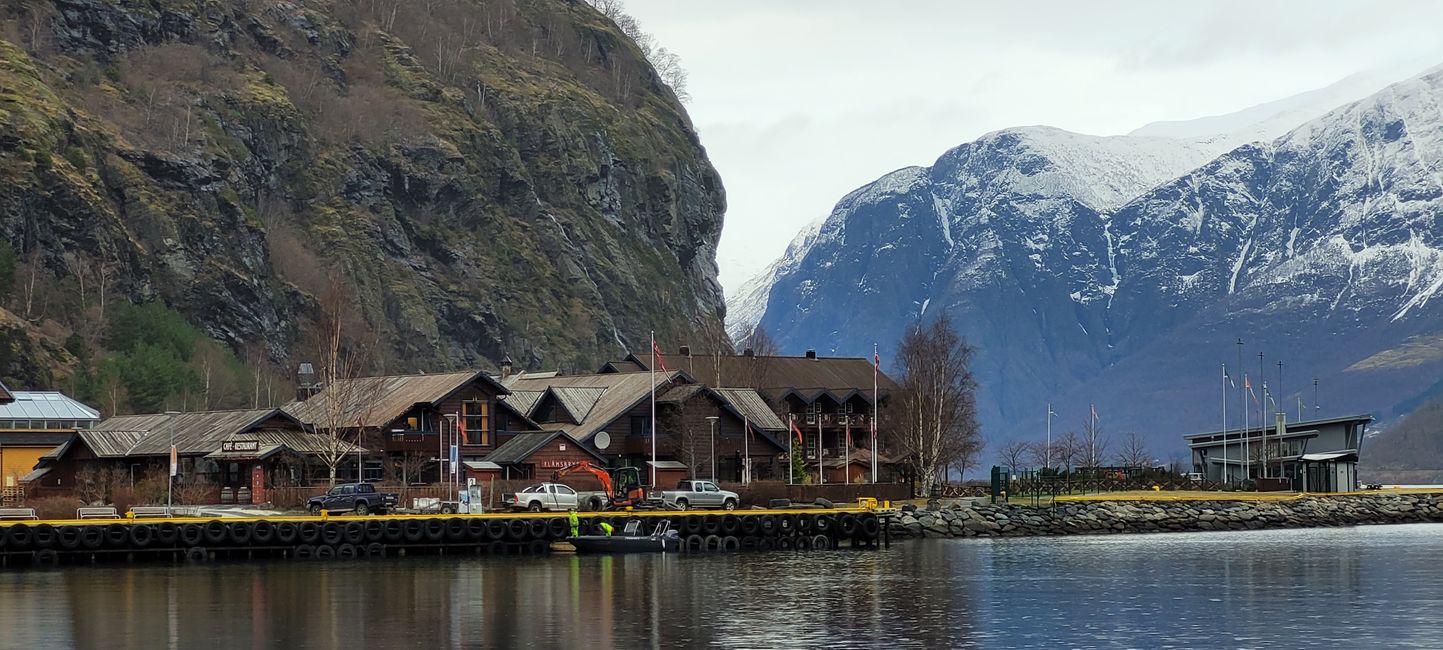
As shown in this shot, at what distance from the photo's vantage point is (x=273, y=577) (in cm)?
8288

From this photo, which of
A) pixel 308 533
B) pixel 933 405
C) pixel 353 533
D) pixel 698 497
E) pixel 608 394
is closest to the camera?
pixel 308 533

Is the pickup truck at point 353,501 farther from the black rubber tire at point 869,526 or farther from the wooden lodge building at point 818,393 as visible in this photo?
the wooden lodge building at point 818,393

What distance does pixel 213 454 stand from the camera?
4584 inches

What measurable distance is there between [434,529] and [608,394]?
43217 millimetres

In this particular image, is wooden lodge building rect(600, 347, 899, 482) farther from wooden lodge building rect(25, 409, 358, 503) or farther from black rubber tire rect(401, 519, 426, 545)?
black rubber tire rect(401, 519, 426, 545)

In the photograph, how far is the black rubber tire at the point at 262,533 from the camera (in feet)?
310

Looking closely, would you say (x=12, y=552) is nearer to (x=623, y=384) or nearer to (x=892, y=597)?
(x=892, y=597)

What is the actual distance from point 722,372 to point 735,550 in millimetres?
71985

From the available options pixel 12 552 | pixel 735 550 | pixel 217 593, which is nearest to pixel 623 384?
pixel 735 550

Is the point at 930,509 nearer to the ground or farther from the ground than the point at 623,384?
nearer to the ground

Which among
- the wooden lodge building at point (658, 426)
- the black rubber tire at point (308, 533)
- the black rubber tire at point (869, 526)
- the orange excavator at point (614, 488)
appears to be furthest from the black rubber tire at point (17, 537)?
the black rubber tire at point (869, 526)

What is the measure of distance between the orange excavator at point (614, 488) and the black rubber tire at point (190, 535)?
75.7ft

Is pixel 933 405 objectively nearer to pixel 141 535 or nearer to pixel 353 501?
pixel 353 501

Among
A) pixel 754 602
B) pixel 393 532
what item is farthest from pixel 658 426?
pixel 754 602
